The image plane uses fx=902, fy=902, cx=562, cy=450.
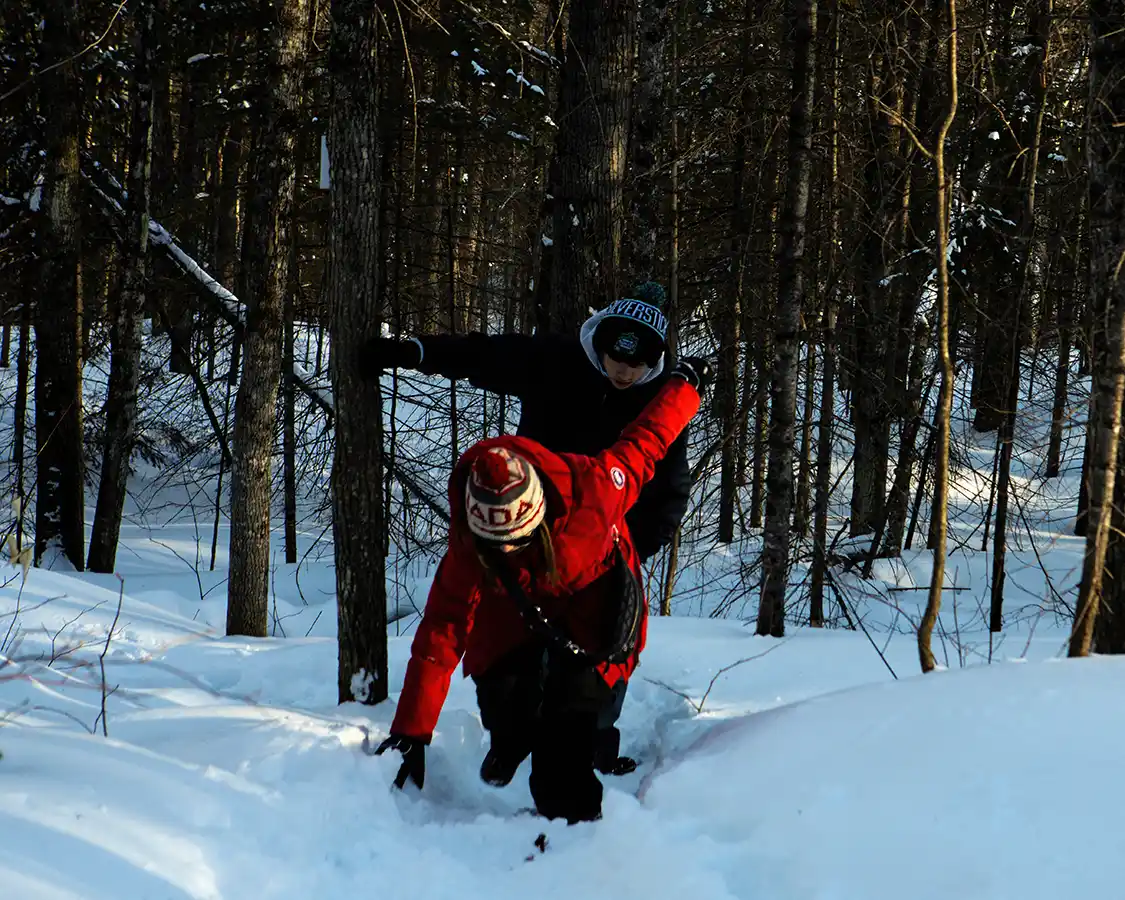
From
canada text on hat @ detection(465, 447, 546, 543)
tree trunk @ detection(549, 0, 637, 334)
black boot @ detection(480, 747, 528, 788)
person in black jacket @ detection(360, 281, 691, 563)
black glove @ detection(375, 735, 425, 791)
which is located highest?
tree trunk @ detection(549, 0, 637, 334)

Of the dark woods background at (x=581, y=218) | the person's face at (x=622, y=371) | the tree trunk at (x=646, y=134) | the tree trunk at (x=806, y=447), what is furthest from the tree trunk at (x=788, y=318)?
the person's face at (x=622, y=371)

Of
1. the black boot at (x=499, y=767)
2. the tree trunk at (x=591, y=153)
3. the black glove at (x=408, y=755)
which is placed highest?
the tree trunk at (x=591, y=153)

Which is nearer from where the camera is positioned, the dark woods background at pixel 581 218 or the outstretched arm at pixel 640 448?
the outstretched arm at pixel 640 448

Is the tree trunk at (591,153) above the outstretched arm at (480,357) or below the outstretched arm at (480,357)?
above

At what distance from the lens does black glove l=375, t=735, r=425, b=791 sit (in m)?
3.32

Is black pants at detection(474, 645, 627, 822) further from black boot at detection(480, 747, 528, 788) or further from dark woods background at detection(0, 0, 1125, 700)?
dark woods background at detection(0, 0, 1125, 700)

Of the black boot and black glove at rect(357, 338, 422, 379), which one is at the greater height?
black glove at rect(357, 338, 422, 379)

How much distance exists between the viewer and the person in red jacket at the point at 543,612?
3.08 meters

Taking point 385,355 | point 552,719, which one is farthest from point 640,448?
point 385,355

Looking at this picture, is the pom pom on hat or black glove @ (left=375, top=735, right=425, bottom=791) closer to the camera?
black glove @ (left=375, top=735, right=425, bottom=791)

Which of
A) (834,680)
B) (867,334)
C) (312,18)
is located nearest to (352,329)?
(834,680)

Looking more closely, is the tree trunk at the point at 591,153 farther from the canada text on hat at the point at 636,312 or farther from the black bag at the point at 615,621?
the black bag at the point at 615,621

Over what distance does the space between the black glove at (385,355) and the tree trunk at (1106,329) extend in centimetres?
290

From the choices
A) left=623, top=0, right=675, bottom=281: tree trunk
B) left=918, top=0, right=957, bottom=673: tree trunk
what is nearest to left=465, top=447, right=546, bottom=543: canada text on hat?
left=918, top=0, right=957, bottom=673: tree trunk
